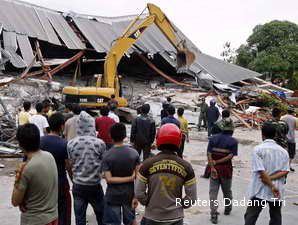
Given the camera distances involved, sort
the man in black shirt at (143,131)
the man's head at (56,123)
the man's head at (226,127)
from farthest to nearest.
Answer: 1. the man in black shirt at (143,131)
2. the man's head at (226,127)
3. the man's head at (56,123)

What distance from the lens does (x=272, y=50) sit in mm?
35469

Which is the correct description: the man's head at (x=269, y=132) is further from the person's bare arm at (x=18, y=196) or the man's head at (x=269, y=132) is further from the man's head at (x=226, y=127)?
the person's bare arm at (x=18, y=196)

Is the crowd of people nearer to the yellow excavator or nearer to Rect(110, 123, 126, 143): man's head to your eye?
Rect(110, 123, 126, 143): man's head

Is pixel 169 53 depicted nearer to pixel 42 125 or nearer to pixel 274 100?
pixel 274 100

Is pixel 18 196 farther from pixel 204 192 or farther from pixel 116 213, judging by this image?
pixel 204 192

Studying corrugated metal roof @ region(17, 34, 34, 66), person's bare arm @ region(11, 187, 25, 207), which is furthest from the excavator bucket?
person's bare arm @ region(11, 187, 25, 207)

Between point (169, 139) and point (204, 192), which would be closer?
point (169, 139)

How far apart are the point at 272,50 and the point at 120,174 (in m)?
33.0

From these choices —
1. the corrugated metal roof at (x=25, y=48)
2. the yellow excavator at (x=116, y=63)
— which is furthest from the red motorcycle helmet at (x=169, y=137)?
the corrugated metal roof at (x=25, y=48)

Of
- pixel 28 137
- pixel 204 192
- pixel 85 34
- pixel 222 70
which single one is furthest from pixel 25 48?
pixel 28 137

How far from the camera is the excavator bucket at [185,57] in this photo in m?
19.7

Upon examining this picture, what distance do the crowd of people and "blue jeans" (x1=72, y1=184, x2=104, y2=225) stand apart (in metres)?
0.01

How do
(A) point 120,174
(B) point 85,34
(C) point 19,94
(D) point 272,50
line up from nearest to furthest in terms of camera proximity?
1. (A) point 120,174
2. (C) point 19,94
3. (B) point 85,34
4. (D) point 272,50

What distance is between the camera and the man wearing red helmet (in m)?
3.82
